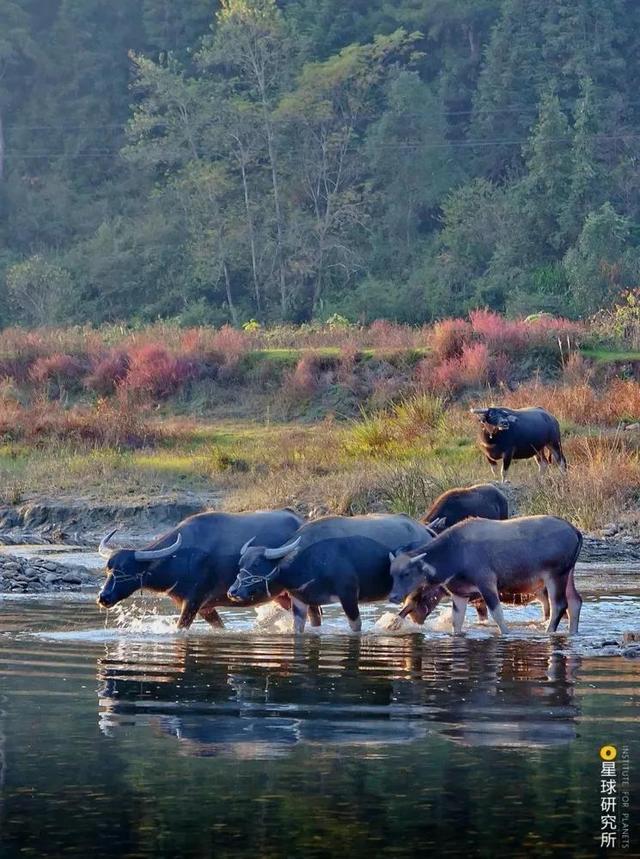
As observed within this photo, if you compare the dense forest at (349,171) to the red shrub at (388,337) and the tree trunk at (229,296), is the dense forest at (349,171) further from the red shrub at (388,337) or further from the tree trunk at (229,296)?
the red shrub at (388,337)

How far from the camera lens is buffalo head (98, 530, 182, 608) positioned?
42.0 feet

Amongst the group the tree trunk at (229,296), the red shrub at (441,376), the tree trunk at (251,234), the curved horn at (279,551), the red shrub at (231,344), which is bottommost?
the tree trunk at (229,296)

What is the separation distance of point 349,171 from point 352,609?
4615cm

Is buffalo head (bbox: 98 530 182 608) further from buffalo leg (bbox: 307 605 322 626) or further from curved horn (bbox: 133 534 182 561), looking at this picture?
buffalo leg (bbox: 307 605 322 626)

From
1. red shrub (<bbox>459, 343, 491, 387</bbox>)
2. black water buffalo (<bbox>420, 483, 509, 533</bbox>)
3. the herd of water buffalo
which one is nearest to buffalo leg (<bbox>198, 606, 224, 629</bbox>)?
the herd of water buffalo

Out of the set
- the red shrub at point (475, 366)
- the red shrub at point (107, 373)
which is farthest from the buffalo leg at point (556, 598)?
the red shrub at point (107, 373)

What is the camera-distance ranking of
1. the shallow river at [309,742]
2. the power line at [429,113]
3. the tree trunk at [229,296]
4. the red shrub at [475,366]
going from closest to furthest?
the shallow river at [309,742]
the red shrub at [475,366]
the tree trunk at [229,296]
the power line at [429,113]

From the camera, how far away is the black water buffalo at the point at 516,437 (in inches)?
861

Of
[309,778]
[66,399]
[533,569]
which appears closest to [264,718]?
[309,778]

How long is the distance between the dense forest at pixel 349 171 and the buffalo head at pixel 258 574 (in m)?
40.6

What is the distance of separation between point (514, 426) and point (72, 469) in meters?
6.07

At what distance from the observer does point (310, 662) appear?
A: 11312 millimetres

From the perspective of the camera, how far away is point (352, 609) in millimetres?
12688

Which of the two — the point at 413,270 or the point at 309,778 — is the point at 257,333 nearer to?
the point at 413,270
